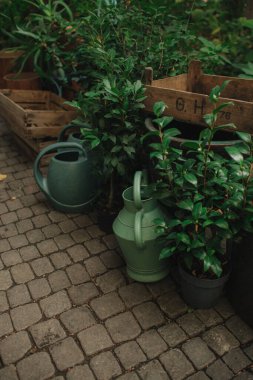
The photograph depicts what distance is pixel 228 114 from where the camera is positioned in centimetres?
235

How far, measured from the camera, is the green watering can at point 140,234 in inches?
90.9

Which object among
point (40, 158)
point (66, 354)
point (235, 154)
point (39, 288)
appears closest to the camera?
point (235, 154)

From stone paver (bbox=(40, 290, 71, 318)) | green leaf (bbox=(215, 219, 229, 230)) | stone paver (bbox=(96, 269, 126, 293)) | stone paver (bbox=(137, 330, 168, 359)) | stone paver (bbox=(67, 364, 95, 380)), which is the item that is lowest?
stone paver (bbox=(67, 364, 95, 380))

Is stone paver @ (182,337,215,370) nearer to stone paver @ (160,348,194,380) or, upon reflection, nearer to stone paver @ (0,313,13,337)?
stone paver @ (160,348,194,380)

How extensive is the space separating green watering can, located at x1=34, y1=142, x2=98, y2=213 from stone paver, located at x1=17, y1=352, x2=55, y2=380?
4.96ft

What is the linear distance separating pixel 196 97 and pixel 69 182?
1.43 m

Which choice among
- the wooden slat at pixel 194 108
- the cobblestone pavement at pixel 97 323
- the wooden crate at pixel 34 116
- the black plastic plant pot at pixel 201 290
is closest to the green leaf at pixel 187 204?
the black plastic plant pot at pixel 201 290

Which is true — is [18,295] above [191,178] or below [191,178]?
below

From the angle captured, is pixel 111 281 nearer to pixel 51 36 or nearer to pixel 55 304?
pixel 55 304

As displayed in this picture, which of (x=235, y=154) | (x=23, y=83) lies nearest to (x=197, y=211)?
(x=235, y=154)

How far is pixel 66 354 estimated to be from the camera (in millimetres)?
2164

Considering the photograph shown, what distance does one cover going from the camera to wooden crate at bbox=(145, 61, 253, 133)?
2299 millimetres

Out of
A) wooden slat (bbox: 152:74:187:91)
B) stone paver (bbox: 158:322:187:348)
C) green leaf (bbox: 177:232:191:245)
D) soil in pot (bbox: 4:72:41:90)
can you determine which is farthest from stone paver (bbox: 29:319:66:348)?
soil in pot (bbox: 4:72:41:90)

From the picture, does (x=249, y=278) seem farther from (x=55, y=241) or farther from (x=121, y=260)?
(x=55, y=241)
